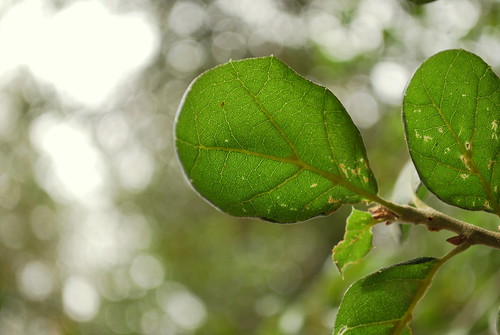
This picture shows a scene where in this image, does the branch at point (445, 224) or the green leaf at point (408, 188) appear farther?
the green leaf at point (408, 188)

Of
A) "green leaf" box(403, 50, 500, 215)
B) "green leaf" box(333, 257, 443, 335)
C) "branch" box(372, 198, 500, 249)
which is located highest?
"green leaf" box(403, 50, 500, 215)

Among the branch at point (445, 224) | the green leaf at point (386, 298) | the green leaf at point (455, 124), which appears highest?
the green leaf at point (455, 124)

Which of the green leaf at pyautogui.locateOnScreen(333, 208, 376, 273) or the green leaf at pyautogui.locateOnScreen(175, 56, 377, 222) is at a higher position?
the green leaf at pyautogui.locateOnScreen(175, 56, 377, 222)

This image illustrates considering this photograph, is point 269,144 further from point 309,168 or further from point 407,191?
point 407,191

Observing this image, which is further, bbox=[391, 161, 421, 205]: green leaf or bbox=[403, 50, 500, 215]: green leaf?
bbox=[391, 161, 421, 205]: green leaf

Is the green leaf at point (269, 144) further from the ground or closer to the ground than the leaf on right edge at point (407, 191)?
further from the ground
